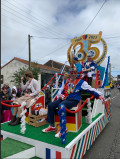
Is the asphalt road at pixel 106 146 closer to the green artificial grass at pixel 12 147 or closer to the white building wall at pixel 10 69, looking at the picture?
the green artificial grass at pixel 12 147

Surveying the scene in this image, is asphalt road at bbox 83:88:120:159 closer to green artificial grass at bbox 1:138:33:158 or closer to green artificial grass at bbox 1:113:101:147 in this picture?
green artificial grass at bbox 1:113:101:147

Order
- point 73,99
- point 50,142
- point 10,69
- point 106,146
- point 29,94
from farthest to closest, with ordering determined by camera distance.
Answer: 1. point 10,69
2. point 29,94
3. point 106,146
4. point 73,99
5. point 50,142

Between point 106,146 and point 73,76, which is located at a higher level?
point 73,76

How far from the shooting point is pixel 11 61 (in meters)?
22.0

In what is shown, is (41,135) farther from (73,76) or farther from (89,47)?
(89,47)

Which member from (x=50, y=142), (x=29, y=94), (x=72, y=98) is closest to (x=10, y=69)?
(x=29, y=94)

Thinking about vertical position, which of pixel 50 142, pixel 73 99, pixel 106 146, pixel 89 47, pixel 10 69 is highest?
pixel 10 69

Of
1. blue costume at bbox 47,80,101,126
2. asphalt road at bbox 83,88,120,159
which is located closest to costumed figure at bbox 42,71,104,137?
blue costume at bbox 47,80,101,126

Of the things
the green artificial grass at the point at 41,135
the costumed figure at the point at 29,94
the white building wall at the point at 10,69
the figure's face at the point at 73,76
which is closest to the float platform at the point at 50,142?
the green artificial grass at the point at 41,135

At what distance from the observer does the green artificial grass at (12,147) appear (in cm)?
222

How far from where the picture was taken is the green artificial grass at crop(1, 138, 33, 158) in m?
2.22

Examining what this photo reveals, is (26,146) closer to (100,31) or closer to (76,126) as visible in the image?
(76,126)

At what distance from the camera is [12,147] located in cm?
246

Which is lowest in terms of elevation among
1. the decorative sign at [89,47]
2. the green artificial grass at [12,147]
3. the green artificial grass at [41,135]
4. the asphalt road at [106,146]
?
the asphalt road at [106,146]
